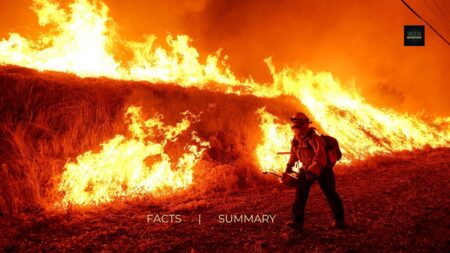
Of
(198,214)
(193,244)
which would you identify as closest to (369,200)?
(198,214)

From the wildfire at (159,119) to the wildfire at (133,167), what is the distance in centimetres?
2

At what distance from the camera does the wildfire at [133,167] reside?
7.19m

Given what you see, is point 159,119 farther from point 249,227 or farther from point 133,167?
point 249,227

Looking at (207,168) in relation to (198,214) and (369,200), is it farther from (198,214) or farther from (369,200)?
(369,200)

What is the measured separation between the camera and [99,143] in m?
8.41

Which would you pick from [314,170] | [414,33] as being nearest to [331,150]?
[314,170]

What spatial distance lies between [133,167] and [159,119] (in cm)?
237

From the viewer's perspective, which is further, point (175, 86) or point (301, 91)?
point (301, 91)

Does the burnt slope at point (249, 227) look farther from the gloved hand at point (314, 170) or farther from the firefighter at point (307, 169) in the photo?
the gloved hand at point (314, 170)

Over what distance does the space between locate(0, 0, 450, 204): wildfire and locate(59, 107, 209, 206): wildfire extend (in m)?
0.02

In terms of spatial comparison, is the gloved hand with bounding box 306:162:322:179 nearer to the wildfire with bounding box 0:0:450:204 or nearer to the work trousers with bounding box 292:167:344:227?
the work trousers with bounding box 292:167:344:227

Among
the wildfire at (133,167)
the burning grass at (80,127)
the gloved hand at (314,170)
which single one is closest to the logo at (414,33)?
the burning grass at (80,127)

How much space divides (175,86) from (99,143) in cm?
423

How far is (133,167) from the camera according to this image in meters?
8.19
